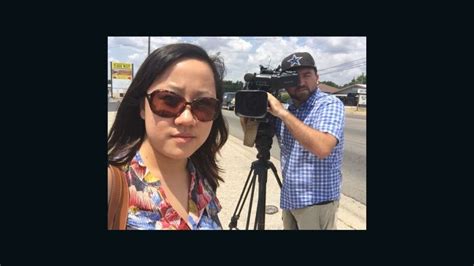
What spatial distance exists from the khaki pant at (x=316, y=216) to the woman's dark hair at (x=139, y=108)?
1.71ft

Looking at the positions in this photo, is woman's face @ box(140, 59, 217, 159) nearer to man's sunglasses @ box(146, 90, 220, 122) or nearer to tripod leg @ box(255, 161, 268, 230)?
man's sunglasses @ box(146, 90, 220, 122)

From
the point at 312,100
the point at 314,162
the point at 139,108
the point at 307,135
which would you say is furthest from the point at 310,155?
the point at 139,108

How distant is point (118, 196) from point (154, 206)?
0.15 meters

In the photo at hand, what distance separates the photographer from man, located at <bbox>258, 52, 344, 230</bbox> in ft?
5.08

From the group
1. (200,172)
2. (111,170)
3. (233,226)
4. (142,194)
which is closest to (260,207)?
(233,226)

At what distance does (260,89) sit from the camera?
1.66 metres

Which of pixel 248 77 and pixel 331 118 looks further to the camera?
pixel 248 77

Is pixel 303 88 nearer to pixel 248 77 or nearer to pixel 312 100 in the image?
pixel 312 100

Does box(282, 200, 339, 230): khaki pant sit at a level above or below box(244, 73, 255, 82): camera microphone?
below

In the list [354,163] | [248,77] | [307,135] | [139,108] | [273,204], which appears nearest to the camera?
[139,108]

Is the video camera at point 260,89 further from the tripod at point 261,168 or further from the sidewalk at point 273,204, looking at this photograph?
the sidewalk at point 273,204

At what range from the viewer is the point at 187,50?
1172mm

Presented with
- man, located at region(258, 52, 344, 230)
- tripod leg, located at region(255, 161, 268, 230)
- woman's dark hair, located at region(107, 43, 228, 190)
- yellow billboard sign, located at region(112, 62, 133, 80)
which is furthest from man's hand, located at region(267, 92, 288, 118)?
yellow billboard sign, located at region(112, 62, 133, 80)

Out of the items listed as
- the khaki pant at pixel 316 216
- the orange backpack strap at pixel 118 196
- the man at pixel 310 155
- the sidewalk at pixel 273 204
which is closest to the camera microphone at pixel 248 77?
the man at pixel 310 155
